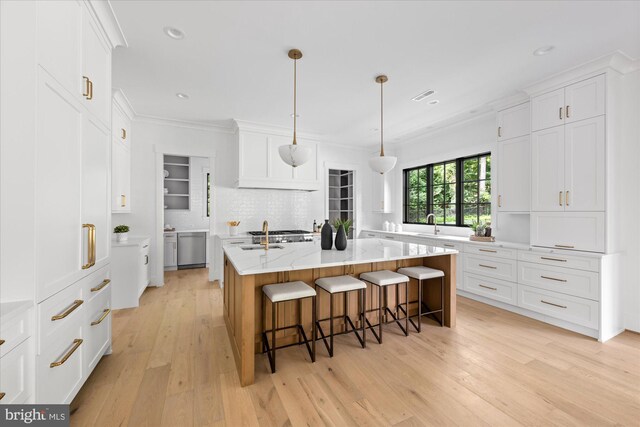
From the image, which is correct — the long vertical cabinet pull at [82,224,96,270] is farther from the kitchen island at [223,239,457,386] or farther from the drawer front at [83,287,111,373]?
the kitchen island at [223,239,457,386]

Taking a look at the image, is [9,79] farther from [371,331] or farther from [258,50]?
[371,331]

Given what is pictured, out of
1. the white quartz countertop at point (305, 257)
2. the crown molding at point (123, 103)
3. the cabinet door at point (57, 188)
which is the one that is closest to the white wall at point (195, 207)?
the crown molding at point (123, 103)

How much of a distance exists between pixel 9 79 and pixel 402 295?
3.51 m

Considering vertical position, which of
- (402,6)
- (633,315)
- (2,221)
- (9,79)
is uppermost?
(402,6)

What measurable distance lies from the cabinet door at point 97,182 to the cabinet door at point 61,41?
1.02 feet

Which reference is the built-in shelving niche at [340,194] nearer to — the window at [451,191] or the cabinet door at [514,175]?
the window at [451,191]

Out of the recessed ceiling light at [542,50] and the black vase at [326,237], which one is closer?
the recessed ceiling light at [542,50]

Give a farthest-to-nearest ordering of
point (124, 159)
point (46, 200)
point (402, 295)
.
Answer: point (124, 159)
point (402, 295)
point (46, 200)

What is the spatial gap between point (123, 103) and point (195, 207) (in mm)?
3019

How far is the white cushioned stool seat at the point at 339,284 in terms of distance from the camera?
2400 mm

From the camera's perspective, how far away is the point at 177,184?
21.4ft

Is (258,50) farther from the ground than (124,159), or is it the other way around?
(258,50)

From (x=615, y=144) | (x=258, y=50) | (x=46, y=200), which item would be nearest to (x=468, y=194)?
(x=615, y=144)

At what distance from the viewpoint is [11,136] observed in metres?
1.31
